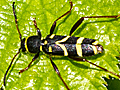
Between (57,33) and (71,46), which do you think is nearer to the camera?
(71,46)

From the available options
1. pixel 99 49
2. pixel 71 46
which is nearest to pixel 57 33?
pixel 71 46

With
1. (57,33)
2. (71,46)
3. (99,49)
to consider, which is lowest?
(99,49)

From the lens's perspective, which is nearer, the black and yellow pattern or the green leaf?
the black and yellow pattern

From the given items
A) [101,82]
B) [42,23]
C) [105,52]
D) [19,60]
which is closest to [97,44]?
[105,52]

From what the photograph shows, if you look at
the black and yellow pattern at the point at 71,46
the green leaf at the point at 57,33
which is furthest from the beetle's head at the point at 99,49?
the green leaf at the point at 57,33

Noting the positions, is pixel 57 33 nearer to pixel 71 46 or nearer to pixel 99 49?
pixel 71 46

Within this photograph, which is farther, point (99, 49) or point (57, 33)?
point (57, 33)

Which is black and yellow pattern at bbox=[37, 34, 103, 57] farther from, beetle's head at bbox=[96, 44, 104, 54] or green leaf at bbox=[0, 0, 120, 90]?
green leaf at bbox=[0, 0, 120, 90]

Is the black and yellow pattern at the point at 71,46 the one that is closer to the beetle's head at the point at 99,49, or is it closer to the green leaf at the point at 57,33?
the beetle's head at the point at 99,49

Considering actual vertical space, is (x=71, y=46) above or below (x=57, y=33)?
below

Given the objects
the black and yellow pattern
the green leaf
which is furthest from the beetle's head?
the green leaf
